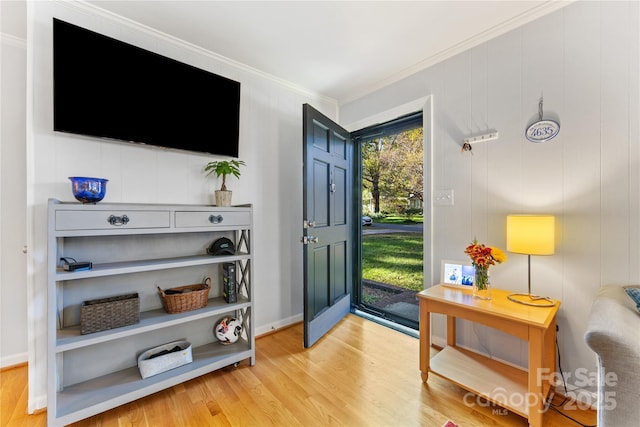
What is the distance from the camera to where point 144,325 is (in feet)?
5.24

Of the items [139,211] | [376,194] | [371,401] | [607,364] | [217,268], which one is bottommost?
[371,401]

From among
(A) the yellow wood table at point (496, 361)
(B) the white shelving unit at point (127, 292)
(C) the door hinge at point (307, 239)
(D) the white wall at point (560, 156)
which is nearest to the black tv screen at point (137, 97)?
(B) the white shelving unit at point (127, 292)

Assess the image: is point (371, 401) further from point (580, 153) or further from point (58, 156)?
point (58, 156)

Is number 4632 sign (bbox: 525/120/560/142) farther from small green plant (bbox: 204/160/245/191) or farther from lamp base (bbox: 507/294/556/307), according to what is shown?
small green plant (bbox: 204/160/245/191)

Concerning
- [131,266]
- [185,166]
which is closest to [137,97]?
[185,166]

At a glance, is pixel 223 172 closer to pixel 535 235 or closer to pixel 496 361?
pixel 535 235

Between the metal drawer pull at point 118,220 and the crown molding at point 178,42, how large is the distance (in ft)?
4.51

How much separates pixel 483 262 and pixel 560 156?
0.82 meters

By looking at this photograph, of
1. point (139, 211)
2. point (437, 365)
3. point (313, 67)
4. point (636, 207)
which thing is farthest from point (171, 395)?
point (636, 207)

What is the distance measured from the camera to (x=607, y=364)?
3.32 feet

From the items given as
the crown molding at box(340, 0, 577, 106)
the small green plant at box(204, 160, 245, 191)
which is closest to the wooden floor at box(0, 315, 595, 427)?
the small green plant at box(204, 160, 245, 191)

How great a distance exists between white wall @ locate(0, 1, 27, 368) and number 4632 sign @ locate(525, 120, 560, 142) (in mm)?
3707

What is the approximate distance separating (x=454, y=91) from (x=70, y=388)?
3.29 metres

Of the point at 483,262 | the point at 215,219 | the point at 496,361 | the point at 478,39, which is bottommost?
the point at 496,361
